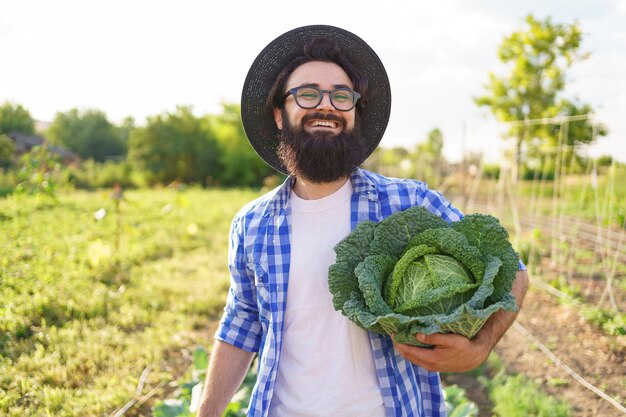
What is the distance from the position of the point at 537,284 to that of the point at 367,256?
4526mm

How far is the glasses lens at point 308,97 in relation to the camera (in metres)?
1.75

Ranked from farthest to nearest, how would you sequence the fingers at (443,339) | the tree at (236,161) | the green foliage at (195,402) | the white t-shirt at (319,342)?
the tree at (236,161), the green foliage at (195,402), the white t-shirt at (319,342), the fingers at (443,339)

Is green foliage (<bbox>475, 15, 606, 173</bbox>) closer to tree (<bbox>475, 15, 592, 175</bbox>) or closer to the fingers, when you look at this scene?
tree (<bbox>475, 15, 592, 175</bbox>)

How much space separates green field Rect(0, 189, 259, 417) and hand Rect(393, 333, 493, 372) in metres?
2.23

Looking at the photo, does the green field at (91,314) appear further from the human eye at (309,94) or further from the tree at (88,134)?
the tree at (88,134)

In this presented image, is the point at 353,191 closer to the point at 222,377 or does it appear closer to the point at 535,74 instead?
the point at 222,377

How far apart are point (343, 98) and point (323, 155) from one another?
225 mm

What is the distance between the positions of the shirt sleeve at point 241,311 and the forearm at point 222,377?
4 centimetres

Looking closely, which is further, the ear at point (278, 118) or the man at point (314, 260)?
the ear at point (278, 118)

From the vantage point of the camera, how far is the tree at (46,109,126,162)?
39.9m

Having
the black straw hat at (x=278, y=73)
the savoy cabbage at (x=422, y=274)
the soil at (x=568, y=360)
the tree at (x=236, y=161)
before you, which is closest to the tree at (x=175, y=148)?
the tree at (x=236, y=161)

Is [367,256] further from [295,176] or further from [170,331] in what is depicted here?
[170,331]

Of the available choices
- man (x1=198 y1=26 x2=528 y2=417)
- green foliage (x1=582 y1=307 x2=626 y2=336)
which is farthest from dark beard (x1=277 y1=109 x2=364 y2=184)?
green foliage (x1=582 y1=307 x2=626 y2=336)

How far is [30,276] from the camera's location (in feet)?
13.7
